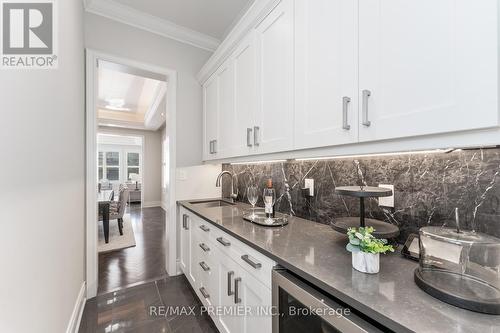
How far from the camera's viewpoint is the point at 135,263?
9.30 ft

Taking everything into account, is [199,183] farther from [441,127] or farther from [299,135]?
[441,127]

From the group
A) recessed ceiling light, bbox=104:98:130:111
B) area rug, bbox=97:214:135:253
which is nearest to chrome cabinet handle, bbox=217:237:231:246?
area rug, bbox=97:214:135:253

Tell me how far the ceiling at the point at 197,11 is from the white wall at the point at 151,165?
5.72 m

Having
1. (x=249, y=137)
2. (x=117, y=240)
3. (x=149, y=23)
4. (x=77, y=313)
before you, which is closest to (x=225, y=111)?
(x=249, y=137)

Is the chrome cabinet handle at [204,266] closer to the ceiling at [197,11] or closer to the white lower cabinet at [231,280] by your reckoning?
the white lower cabinet at [231,280]

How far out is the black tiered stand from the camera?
3.05 ft

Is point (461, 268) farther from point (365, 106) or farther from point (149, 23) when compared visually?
Answer: point (149, 23)

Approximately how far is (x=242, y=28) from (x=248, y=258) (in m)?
1.68

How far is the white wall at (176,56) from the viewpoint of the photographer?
216 cm

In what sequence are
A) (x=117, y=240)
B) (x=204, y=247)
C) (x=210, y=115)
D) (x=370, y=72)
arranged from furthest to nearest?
1. (x=117, y=240)
2. (x=210, y=115)
3. (x=204, y=247)
4. (x=370, y=72)

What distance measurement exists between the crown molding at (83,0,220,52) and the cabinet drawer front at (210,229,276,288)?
2351mm

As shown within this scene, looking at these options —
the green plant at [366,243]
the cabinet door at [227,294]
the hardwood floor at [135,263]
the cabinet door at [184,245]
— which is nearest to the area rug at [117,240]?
the hardwood floor at [135,263]

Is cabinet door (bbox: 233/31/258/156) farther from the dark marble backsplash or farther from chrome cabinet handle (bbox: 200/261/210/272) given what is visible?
chrome cabinet handle (bbox: 200/261/210/272)

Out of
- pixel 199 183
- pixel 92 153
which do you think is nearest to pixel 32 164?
pixel 92 153
